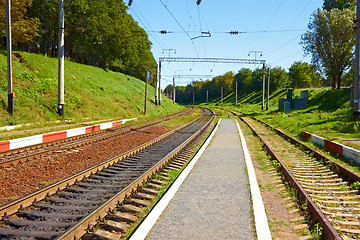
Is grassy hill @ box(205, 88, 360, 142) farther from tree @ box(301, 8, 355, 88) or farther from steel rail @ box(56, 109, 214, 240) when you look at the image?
steel rail @ box(56, 109, 214, 240)

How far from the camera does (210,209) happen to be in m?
5.52

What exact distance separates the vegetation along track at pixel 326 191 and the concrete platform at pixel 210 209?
42.1 inches

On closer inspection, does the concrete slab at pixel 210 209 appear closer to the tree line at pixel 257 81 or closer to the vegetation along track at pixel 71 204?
the vegetation along track at pixel 71 204

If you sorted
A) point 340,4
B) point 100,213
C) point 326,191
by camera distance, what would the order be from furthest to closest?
1. point 340,4
2. point 326,191
3. point 100,213

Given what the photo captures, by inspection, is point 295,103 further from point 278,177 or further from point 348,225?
point 348,225

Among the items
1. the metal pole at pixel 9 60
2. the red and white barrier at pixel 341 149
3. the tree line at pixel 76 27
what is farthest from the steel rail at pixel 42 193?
the tree line at pixel 76 27

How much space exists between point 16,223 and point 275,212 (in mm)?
4389

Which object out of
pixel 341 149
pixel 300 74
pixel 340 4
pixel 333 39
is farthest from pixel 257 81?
pixel 341 149

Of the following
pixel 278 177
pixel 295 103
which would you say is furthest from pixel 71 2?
pixel 278 177

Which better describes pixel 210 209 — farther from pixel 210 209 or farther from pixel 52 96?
pixel 52 96

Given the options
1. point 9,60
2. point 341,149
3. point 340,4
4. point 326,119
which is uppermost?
point 340,4

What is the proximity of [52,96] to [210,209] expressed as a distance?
22.0 metres

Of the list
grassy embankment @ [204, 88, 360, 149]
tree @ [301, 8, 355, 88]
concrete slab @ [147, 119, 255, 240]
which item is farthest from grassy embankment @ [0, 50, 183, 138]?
tree @ [301, 8, 355, 88]

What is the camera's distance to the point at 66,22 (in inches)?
1400
